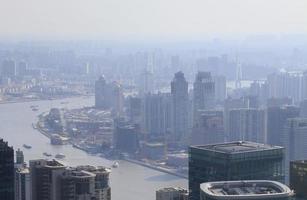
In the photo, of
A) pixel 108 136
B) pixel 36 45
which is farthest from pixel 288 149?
pixel 36 45

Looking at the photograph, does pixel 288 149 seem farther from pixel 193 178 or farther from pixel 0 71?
pixel 0 71

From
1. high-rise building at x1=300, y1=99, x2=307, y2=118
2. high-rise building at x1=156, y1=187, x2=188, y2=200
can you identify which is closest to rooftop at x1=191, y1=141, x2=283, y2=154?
high-rise building at x1=156, y1=187, x2=188, y2=200

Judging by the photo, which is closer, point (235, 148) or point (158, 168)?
point (235, 148)

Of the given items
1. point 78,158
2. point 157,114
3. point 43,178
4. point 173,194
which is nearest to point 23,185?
point 43,178

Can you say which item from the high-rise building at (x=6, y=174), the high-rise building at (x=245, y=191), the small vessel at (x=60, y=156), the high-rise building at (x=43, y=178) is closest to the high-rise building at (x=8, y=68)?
the small vessel at (x=60, y=156)

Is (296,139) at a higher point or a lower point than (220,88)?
lower

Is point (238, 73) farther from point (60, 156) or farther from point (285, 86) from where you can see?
point (60, 156)

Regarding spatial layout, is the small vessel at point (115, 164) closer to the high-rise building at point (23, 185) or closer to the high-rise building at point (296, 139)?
the high-rise building at point (296, 139)
